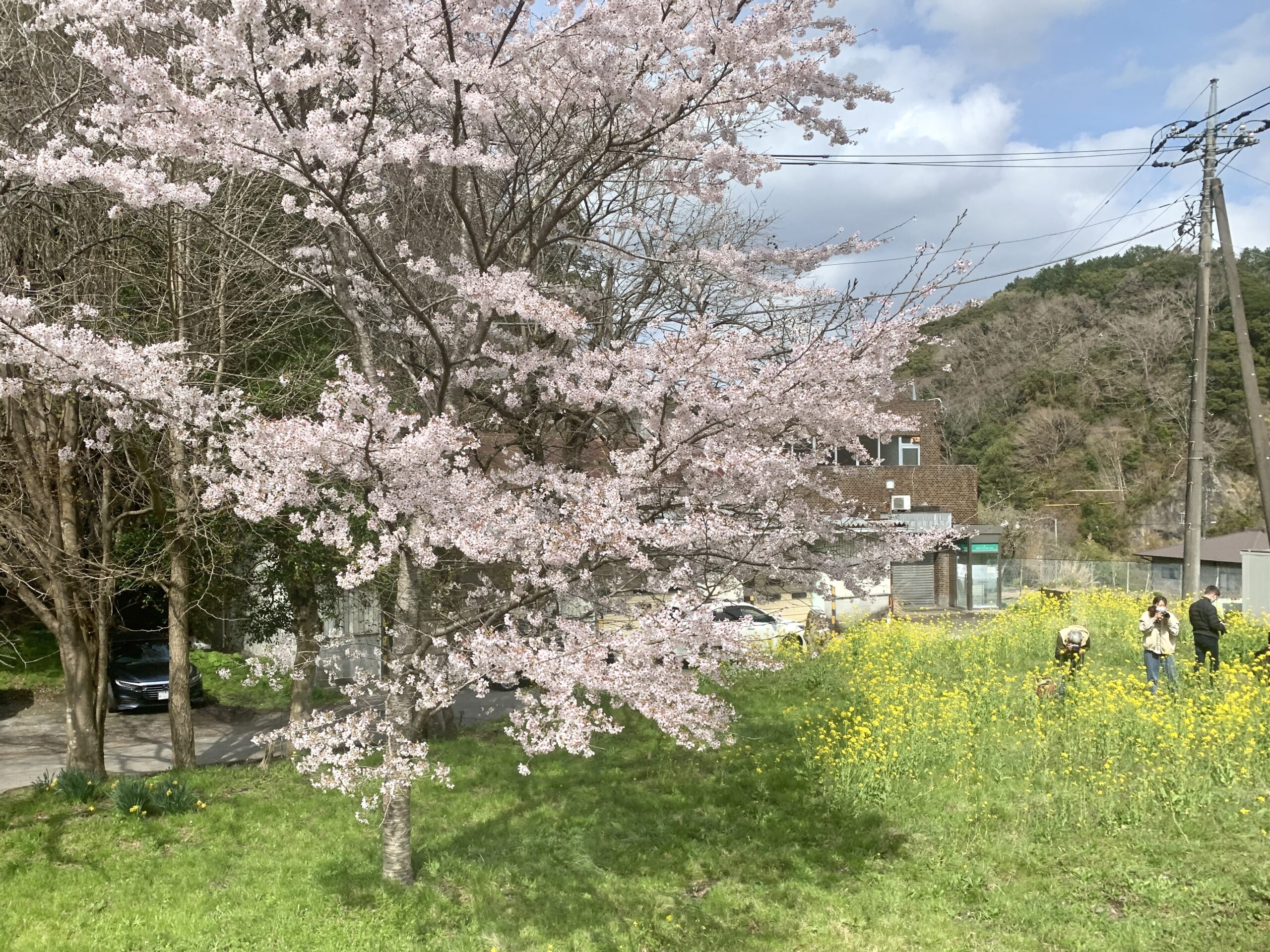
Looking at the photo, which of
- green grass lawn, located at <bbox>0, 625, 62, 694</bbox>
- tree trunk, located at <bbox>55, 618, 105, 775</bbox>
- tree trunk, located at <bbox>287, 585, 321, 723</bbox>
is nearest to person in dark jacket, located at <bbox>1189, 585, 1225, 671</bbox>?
tree trunk, located at <bbox>287, 585, 321, 723</bbox>

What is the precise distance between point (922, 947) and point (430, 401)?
17.6 ft

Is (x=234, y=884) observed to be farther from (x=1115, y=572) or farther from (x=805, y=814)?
(x=1115, y=572)

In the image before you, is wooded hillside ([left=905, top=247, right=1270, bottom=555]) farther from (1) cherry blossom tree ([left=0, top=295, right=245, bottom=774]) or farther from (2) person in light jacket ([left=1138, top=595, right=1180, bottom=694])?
(1) cherry blossom tree ([left=0, top=295, right=245, bottom=774])

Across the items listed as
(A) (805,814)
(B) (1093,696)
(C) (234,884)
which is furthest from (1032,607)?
(C) (234,884)

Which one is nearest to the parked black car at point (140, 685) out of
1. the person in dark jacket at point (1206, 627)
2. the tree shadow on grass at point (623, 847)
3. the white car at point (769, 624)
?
the tree shadow on grass at point (623, 847)

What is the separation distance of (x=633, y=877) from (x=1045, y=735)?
4.65 meters

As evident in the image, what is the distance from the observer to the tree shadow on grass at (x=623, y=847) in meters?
Result: 6.06

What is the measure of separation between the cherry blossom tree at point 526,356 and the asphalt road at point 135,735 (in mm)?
4540

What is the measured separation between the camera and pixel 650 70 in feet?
18.9

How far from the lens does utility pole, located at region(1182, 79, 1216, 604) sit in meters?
13.4

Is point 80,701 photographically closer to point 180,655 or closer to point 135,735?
point 180,655

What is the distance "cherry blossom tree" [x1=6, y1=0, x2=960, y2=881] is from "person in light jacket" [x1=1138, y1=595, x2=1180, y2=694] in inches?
199

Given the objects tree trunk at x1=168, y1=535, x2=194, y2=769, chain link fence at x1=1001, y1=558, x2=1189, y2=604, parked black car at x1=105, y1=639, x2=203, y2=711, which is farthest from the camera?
chain link fence at x1=1001, y1=558, x2=1189, y2=604

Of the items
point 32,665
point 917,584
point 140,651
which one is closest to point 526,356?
point 140,651
